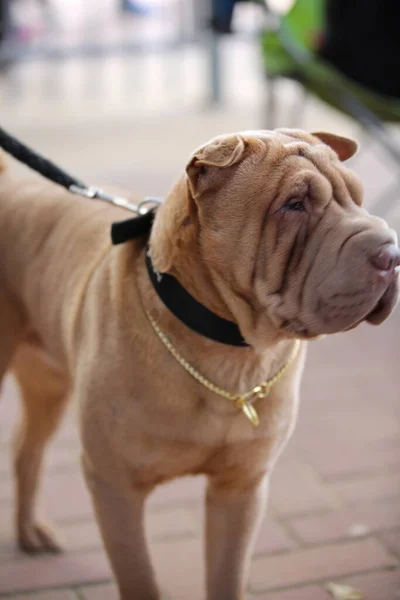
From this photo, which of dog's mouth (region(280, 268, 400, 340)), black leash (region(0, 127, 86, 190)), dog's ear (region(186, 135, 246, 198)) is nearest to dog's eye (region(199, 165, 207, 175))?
dog's ear (region(186, 135, 246, 198))

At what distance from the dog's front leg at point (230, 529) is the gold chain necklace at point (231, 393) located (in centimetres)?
21

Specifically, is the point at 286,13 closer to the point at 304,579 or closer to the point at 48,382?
the point at 48,382

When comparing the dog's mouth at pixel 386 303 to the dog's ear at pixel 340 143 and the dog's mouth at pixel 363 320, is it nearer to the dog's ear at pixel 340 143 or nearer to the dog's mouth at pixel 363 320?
the dog's mouth at pixel 363 320

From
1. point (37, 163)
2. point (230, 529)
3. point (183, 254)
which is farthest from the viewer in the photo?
point (37, 163)

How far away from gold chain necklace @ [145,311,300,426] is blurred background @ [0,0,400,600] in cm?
72

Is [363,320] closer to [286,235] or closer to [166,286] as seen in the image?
[286,235]

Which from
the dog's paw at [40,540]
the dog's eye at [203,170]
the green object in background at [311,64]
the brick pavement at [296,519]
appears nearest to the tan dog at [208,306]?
the dog's eye at [203,170]

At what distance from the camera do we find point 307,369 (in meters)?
3.79

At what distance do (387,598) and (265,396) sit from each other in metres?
0.78

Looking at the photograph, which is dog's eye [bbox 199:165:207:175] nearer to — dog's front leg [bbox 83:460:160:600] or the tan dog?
the tan dog

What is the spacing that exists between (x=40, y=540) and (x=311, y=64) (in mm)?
2959

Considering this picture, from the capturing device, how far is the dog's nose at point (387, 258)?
5.04 ft

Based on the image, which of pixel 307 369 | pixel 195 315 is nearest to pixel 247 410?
pixel 195 315

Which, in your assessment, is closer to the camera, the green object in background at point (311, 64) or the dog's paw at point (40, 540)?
the dog's paw at point (40, 540)
